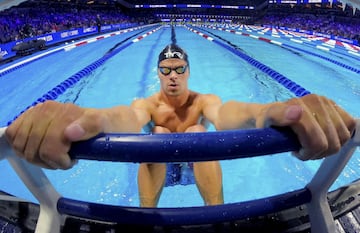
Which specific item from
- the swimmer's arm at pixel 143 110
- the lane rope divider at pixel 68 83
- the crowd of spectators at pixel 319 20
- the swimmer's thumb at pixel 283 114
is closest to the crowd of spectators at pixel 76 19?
the crowd of spectators at pixel 319 20

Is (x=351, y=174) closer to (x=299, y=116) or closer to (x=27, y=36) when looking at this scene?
(x=299, y=116)

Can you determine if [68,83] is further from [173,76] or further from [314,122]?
[314,122]

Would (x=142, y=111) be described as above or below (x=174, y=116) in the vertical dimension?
above

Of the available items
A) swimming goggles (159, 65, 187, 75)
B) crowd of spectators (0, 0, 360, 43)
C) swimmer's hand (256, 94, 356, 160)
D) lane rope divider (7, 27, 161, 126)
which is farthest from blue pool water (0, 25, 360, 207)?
crowd of spectators (0, 0, 360, 43)

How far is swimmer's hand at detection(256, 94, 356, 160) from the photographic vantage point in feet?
2.37

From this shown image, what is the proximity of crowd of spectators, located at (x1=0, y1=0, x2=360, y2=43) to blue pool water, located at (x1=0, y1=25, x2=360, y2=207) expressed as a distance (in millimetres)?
2341

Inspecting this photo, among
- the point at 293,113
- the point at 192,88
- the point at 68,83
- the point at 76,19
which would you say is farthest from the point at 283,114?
the point at 76,19

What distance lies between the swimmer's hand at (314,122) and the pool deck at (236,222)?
1.35ft

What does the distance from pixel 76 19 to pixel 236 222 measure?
22.2 meters

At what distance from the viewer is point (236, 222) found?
110cm

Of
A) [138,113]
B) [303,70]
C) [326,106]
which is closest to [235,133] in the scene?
[326,106]

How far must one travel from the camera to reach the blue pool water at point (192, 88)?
9.91 feet

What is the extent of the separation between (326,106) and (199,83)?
592cm

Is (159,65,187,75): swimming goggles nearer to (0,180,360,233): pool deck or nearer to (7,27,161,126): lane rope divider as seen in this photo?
(0,180,360,233): pool deck
